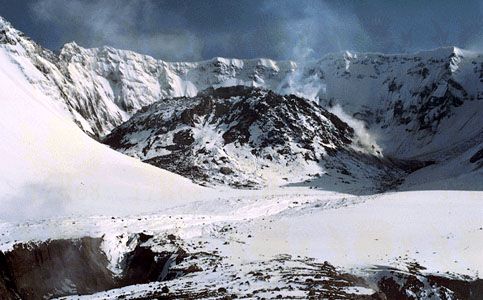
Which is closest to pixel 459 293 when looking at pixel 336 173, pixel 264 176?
pixel 264 176

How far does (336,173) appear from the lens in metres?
115

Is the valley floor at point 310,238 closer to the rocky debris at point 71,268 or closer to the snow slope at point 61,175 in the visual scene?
the rocky debris at point 71,268

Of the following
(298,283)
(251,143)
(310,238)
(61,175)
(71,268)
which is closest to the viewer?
(298,283)

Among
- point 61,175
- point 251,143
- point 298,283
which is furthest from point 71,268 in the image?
point 251,143

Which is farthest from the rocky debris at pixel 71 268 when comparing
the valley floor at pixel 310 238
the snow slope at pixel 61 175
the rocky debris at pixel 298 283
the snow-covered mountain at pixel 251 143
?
the snow-covered mountain at pixel 251 143

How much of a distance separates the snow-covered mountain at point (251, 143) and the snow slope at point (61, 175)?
109 feet

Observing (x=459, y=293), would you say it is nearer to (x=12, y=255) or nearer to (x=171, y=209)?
(x=12, y=255)

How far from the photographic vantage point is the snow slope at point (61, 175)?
44.6 metres

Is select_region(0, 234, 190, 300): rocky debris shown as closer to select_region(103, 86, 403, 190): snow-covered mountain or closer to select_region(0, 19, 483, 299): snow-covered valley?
select_region(0, 19, 483, 299): snow-covered valley

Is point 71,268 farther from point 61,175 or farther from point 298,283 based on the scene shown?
point 61,175

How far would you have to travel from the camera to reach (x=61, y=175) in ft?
169

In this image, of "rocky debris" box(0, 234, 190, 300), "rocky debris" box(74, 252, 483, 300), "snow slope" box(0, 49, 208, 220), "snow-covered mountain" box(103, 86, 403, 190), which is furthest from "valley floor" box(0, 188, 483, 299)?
"snow-covered mountain" box(103, 86, 403, 190)

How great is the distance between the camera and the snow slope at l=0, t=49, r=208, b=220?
4459 cm

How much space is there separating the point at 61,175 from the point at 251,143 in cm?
7699
